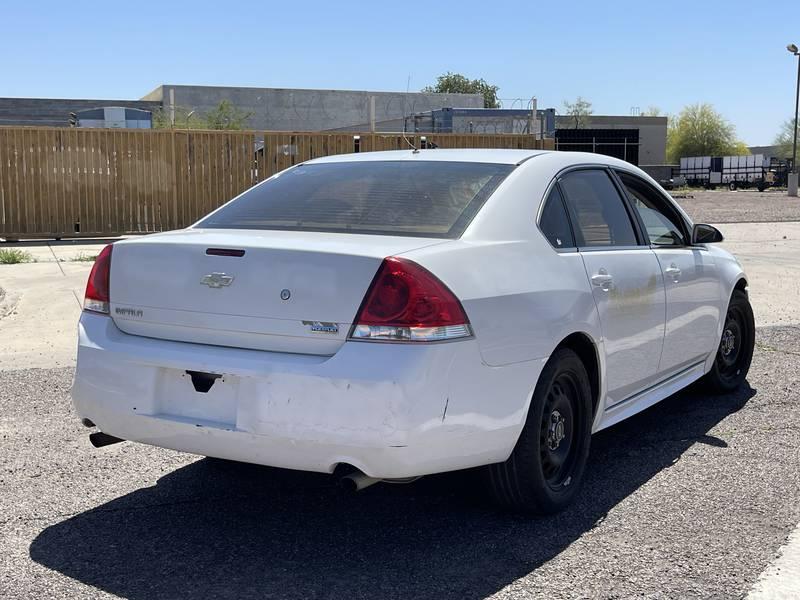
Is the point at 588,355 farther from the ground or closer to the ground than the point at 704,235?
closer to the ground

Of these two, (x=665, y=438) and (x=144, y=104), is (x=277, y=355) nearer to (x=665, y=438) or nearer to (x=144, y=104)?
(x=665, y=438)

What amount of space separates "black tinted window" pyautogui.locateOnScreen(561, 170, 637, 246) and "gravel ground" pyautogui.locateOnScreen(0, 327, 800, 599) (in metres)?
1.20

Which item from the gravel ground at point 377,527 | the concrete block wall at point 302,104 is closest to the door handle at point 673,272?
the gravel ground at point 377,527


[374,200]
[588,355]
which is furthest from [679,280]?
[374,200]

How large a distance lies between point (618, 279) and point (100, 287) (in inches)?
96.6

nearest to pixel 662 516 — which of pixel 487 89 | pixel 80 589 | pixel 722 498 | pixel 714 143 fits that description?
pixel 722 498

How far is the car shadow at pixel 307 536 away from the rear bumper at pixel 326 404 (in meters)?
0.40

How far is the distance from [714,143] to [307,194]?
10946 cm

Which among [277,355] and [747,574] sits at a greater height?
[277,355]

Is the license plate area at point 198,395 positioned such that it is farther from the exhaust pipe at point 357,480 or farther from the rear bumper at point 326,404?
the exhaust pipe at point 357,480

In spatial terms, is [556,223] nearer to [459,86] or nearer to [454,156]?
[454,156]

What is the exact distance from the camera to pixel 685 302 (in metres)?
5.56

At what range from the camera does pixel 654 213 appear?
578 cm

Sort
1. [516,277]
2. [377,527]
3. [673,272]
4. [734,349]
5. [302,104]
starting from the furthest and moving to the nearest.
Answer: [302,104] → [734,349] → [673,272] → [377,527] → [516,277]
